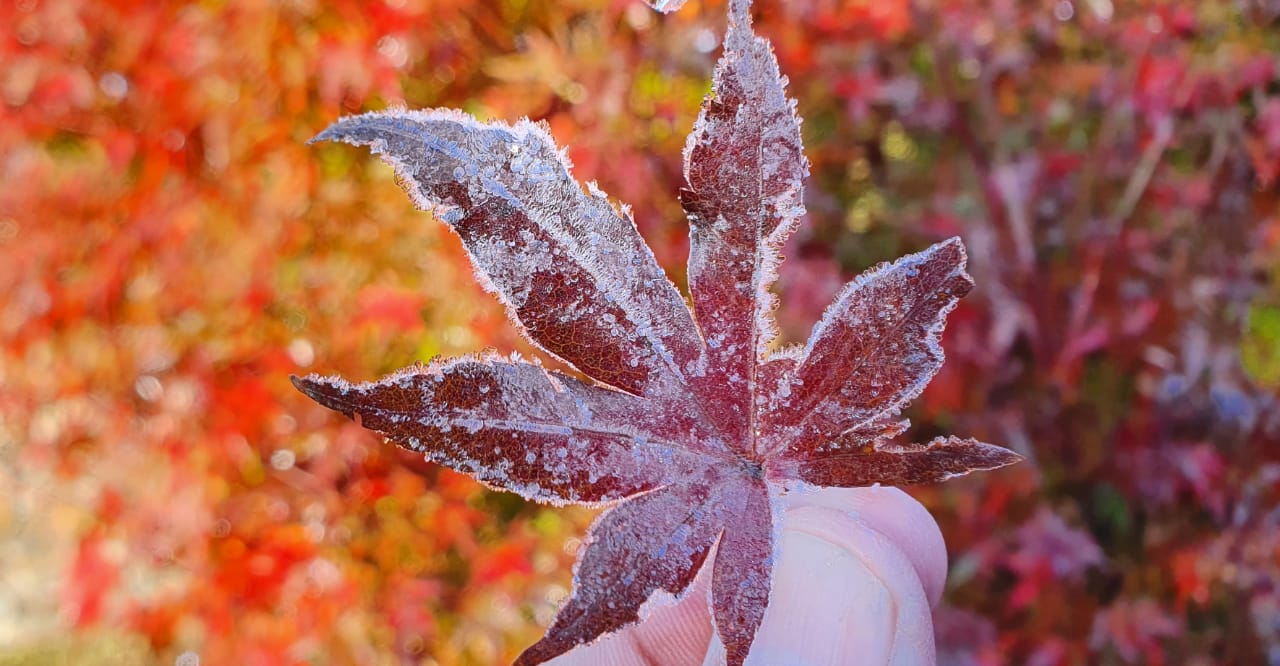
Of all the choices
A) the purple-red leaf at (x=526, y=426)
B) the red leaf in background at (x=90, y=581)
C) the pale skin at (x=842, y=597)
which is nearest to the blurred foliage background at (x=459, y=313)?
the red leaf in background at (x=90, y=581)

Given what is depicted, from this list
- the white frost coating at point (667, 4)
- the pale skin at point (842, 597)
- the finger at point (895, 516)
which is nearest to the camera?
the white frost coating at point (667, 4)

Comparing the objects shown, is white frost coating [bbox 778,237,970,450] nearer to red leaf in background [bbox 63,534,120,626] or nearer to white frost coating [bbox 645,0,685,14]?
white frost coating [bbox 645,0,685,14]

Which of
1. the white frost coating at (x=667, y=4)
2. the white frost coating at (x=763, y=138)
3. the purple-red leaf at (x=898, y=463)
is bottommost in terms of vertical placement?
the purple-red leaf at (x=898, y=463)

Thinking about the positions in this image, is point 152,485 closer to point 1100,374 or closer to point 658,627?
point 658,627

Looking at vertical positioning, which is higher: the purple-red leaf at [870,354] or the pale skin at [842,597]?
the purple-red leaf at [870,354]

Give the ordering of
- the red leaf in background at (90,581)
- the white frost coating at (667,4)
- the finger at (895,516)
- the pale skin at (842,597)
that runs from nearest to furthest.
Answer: the white frost coating at (667,4) < the pale skin at (842,597) < the finger at (895,516) < the red leaf in background at (90,581)

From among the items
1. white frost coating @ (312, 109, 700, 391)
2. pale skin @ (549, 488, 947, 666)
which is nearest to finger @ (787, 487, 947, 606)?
pale skin @ (549, 488, 947, 666)

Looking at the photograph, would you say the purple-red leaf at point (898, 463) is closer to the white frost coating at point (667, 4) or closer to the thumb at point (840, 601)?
the thumb at point (840, 601)

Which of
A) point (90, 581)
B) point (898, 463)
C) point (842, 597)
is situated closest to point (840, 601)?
point (842, 597)
